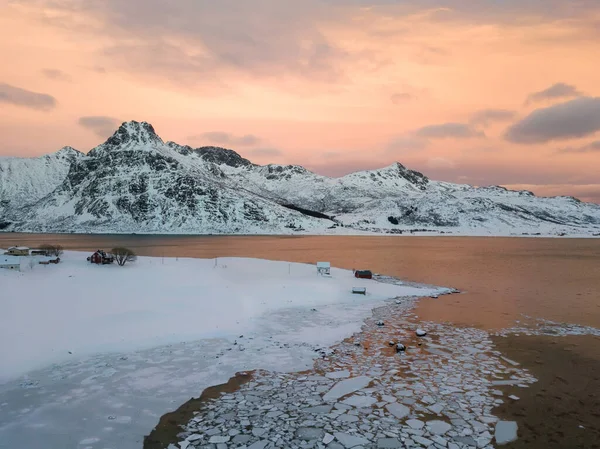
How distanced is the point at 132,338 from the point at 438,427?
14.4 metres

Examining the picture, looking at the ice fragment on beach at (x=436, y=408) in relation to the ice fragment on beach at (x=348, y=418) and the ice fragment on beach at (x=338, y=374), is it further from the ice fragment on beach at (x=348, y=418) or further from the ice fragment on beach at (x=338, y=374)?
the ice fragment on beach at (x=338, y=374)

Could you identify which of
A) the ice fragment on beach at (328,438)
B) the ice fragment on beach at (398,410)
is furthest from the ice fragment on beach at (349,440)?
the ice fragment on beach at (398,410)

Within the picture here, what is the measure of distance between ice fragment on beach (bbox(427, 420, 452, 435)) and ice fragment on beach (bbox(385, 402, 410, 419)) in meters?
0.80

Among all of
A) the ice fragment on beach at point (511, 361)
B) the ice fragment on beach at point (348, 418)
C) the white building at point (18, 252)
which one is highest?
the white building at point (18, 252)

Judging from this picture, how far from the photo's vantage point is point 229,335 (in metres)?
21.1

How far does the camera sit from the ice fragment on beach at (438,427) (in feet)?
37.2

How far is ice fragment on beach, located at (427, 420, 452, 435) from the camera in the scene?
11328mm

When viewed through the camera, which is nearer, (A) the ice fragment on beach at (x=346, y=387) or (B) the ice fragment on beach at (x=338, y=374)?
(A) the ice fragment on beach at (x=346, y=387)

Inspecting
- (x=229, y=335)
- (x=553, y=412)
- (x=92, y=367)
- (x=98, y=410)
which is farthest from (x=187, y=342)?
(x=553, y=412)

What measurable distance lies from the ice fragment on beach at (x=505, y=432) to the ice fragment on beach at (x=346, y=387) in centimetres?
446

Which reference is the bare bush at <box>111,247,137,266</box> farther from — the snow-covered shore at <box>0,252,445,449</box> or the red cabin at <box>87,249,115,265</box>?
the snow-covered shore at <box>0,252,445,449</box>

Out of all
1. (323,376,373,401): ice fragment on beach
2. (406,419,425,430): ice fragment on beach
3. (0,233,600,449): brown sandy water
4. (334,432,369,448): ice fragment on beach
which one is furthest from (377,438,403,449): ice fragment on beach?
(0,233,600,449): brown sandy water

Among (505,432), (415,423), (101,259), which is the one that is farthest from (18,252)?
(505,432)

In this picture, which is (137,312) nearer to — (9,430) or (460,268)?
(9,430)
